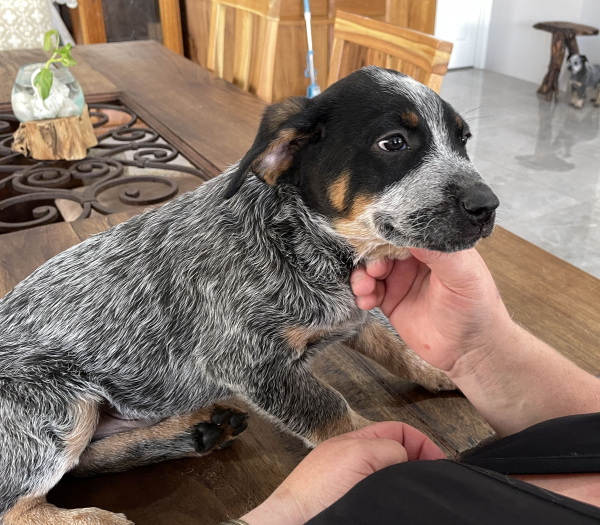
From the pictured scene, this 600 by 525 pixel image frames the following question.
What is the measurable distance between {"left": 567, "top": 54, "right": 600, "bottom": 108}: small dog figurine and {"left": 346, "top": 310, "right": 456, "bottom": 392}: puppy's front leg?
5.93 meters

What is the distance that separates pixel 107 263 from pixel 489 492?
3.04 ft

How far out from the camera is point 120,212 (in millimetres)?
1831

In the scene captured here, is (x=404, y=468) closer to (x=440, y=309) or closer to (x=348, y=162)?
(x=440, y=309)

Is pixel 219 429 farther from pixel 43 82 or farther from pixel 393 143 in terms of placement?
pixel 43 82

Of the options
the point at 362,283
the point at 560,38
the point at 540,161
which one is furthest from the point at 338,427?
the point at 560,38

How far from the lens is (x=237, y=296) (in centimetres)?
117

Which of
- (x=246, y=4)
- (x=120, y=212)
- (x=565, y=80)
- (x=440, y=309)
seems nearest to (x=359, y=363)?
(x=440, y=309)

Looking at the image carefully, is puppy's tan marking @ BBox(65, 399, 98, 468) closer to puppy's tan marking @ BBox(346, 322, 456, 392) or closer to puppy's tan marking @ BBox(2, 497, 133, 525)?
puppy's tan marking @ BBox(2, 497, 133, 525)

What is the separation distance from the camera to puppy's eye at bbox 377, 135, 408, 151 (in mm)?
1081

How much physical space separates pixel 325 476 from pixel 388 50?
6.26 ft

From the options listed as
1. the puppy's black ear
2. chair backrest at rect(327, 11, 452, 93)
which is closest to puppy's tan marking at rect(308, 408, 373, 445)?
the puppy's black ear

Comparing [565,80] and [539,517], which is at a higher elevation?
[539,517]

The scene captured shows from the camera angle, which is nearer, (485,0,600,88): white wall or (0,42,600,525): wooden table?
(0,42,600,525): wooden table

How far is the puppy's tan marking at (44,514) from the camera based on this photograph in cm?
100
